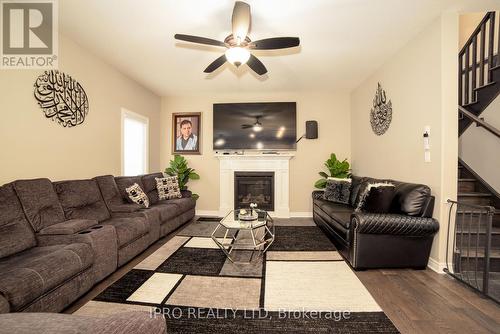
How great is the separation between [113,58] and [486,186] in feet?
18.9

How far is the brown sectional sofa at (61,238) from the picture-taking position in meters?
1.51

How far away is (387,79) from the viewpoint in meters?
3.65

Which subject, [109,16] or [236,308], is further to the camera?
[109,16]

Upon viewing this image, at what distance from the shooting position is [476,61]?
3.36 metres

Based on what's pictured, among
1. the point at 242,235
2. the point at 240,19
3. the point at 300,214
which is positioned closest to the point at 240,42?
the point at 240,19

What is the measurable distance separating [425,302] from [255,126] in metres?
4.18

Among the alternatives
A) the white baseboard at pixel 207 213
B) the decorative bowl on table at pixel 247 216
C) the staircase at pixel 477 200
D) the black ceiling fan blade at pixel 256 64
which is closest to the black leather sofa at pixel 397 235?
the staircase at pixel 477 200

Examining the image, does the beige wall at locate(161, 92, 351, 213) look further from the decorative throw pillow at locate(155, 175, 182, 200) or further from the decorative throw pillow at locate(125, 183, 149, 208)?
the decorative throw pillow at locate(125, 183, 149, 208)

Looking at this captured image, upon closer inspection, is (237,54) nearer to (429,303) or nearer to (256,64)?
(256,64)

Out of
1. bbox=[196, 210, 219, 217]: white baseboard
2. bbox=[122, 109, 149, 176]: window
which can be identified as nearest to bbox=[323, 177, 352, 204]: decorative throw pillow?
bbox=[196, 210, 219, 217]: white baseboard

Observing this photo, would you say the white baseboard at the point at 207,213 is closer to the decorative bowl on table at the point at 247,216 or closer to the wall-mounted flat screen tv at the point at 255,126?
the wall-mounted flat screen tv at the point at 255,126

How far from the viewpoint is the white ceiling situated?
7.82 feet

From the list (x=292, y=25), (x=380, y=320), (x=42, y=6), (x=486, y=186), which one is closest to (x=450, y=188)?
(x=486, y=186)

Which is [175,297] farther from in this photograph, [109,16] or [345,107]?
[345,107]
